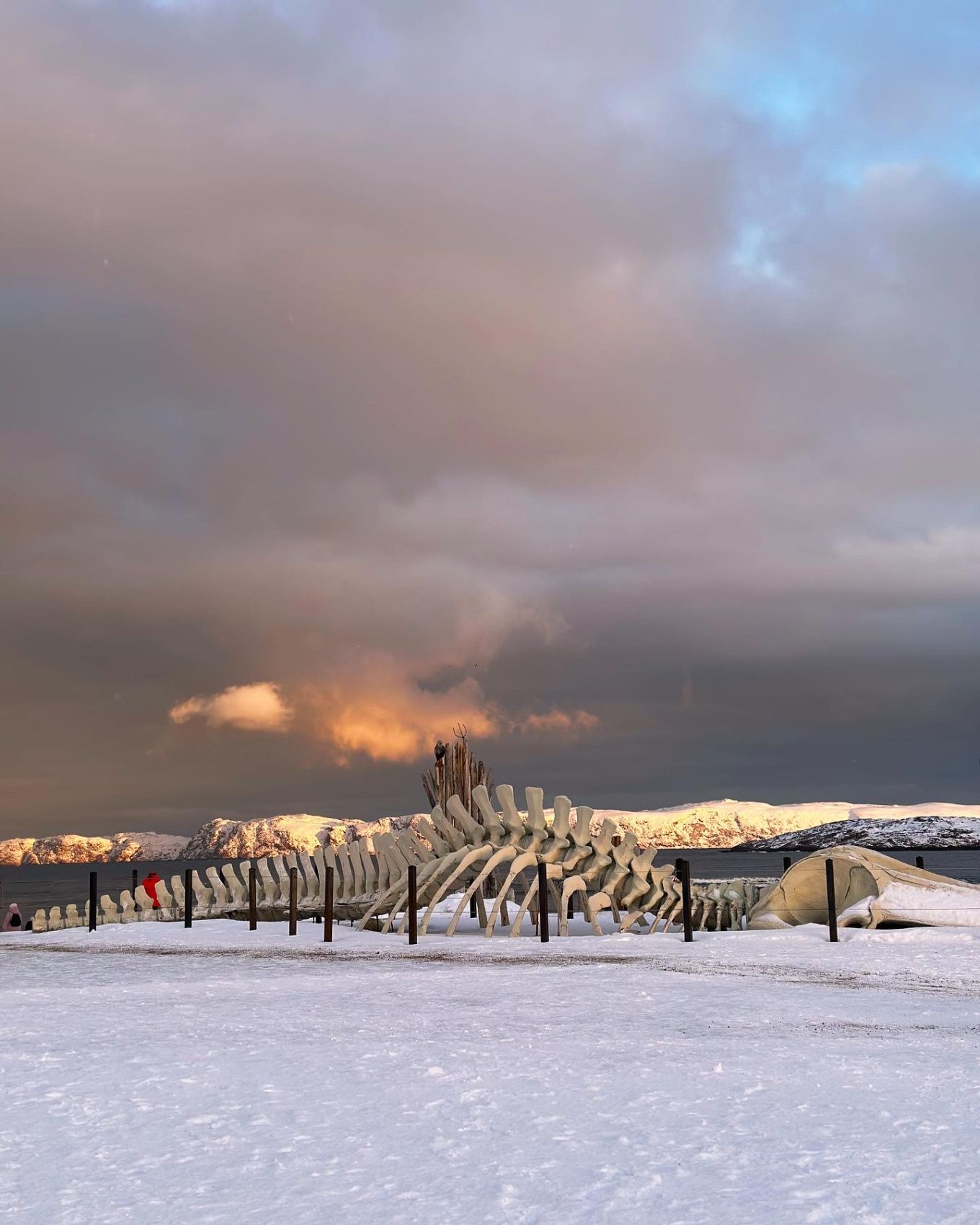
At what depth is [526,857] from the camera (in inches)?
862

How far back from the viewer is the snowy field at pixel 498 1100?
6.00 m

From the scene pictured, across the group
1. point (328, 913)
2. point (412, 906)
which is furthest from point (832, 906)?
point (328, 913)

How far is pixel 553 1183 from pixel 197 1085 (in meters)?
3.33

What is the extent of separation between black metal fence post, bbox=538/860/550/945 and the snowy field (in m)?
5.32

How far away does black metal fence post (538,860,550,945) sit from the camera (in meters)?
20.7

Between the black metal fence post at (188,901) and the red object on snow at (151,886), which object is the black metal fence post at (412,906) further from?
the red object on snow at (151,886)

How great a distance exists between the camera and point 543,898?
2100 cm

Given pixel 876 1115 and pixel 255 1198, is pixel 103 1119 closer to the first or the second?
pixel 255 1198

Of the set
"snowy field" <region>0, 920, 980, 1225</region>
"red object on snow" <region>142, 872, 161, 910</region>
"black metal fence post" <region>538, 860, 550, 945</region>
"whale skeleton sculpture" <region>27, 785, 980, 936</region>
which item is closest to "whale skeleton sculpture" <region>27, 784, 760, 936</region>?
"whale skeleton sculpture" <region>27, 785, 980, 936</region>

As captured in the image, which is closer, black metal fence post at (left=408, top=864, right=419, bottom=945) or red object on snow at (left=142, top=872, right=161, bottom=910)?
black metal fence post at (left=408, top=864, right=419, bottom=945)

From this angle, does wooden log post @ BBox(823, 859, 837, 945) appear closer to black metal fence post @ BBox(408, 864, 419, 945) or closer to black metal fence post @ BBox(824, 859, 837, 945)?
black metal fence post @ BBox(824, 859, 837, 945)

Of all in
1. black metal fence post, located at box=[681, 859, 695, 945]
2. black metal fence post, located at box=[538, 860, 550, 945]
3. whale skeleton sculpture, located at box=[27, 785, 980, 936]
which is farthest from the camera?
whale skeleton sculpture, located at box=[27, 785, 980, 936]

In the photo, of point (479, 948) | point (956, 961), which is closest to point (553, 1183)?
point (956, 961)

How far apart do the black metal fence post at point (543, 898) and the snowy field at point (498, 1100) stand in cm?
532
